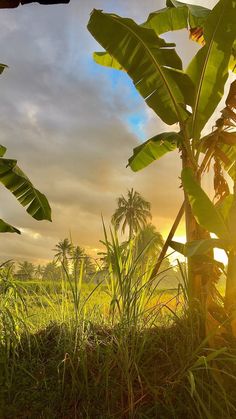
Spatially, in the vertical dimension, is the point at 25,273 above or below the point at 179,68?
below

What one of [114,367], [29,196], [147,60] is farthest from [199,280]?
[29,196]

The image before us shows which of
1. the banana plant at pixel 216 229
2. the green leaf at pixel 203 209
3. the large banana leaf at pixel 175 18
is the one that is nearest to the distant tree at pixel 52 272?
the banana plant at pixel 216 229

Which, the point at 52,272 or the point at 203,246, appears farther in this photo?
the point at 52,272

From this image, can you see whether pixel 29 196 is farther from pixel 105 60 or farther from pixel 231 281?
pixel 231 281

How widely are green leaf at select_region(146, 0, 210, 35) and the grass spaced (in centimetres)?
432

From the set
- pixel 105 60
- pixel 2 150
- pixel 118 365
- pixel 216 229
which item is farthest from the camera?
pixel 105 60

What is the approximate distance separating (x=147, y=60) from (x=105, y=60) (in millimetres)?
1861

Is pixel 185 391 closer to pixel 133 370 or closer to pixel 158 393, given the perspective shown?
pixel 158 393

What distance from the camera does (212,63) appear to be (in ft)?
17.5

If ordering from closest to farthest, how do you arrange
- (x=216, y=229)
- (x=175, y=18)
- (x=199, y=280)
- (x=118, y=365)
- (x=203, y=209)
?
(x=118, y=365)
(x=216, y=229)
(x=203, y=209)
(x=199, y=280)
(x=175, y=18)

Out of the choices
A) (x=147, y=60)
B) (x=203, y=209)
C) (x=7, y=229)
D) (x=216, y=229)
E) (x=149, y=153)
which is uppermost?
(x=147, y=60)

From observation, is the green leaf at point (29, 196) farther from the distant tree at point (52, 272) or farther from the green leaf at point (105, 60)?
the green leaf at point (105, 60)

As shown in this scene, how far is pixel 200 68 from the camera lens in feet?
17.7

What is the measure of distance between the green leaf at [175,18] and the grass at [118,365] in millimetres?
4324
